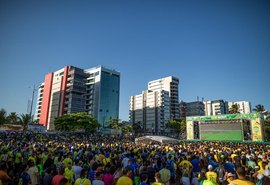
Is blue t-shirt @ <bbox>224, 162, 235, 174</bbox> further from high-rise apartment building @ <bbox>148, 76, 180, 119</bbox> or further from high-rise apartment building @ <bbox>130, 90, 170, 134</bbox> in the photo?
high-rise apartment building @ <bbox>148, 76, 180, 119</bbox>

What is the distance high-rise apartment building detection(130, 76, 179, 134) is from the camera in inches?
4771

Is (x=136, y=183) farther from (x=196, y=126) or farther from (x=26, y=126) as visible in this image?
(x=26, y=126)

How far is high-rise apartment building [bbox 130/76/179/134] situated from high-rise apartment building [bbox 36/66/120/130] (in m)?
29.6

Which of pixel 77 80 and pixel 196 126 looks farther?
pixel 77 80

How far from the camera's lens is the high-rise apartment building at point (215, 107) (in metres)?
156

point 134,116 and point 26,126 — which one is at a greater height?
point 134,116

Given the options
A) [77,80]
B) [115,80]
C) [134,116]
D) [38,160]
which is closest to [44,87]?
[77,80]

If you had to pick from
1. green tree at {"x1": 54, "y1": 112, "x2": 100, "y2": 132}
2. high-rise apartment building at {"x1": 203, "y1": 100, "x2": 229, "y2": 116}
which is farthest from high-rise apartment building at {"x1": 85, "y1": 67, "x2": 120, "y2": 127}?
high-rise apartment building at {"x1": 203, "y1": 100, "x2": 229, "y2": 116}

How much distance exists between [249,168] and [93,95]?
9186 cm

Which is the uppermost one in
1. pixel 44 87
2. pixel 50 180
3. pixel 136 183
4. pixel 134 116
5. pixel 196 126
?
pixel 44 87

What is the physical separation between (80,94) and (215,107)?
115 m

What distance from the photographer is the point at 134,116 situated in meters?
139

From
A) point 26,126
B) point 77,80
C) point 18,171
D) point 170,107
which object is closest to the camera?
point 18,171

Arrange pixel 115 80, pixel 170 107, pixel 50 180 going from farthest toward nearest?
pixel 170 107
pixel 115 80
pixel 50 180
